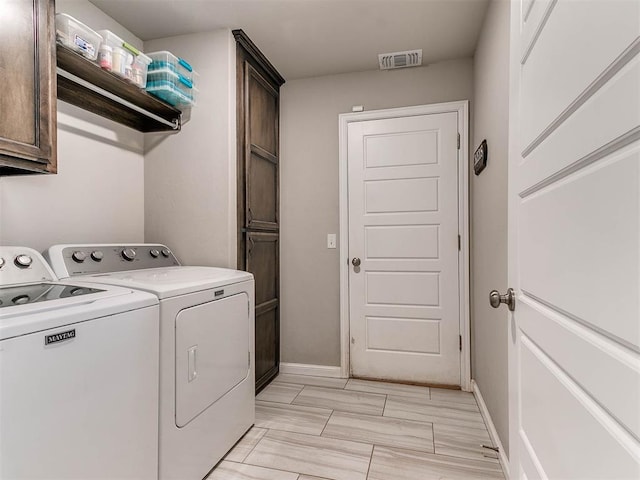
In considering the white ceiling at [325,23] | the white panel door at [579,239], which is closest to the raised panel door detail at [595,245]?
the white panel door at [579,239]

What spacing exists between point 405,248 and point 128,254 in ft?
6.35

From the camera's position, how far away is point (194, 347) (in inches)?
60.8

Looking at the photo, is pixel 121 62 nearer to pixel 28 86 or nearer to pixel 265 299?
pixel 28 86

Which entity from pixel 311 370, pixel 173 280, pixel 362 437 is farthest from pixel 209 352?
pixel 311 370

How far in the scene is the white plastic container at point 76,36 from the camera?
1521 mm

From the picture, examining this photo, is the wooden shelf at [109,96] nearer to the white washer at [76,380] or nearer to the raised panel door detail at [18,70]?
the raised panel door detail at [18,70]

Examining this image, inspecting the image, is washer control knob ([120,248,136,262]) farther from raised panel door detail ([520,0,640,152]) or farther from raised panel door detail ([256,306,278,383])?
raised panel door detail ([520,0,640,152])

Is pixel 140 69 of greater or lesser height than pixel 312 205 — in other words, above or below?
above

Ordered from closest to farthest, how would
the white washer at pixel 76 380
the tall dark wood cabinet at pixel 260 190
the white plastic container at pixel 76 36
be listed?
the white washer at pixel 76 380, the white plastic container at pixel 76 36, the tall dark wood cabinet at pixel 260 190

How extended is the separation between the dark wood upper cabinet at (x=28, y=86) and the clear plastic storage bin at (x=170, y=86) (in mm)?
644

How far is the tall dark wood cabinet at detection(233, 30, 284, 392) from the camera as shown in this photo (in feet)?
7.86

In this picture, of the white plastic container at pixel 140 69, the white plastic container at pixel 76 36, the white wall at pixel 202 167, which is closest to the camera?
the white plastic container at pixel 76 36

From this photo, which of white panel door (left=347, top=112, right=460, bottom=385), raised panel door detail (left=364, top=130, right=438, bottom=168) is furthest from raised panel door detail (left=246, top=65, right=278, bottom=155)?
raised panel door detail (left=364, top=130, right=438, bottom=168)

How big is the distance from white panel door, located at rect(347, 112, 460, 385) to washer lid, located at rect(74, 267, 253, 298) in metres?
1.22
